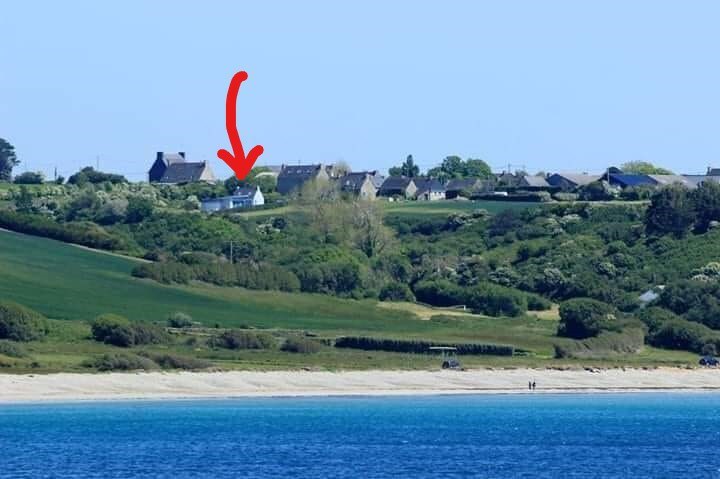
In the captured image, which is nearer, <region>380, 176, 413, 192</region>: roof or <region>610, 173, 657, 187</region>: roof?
<region>610, 173, 657, 187</region>: roof

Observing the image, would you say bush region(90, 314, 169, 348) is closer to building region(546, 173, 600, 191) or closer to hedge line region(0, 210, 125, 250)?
hedge line region(0, 210, 125, 250)

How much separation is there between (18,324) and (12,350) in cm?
511

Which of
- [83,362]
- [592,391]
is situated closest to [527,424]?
[592,391]

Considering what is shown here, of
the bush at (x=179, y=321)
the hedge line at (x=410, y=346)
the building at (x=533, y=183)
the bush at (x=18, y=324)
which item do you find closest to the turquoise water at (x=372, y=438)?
the hedge line at (x=410, y=346)

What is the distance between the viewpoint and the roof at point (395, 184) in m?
175

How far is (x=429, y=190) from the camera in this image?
6801 inches

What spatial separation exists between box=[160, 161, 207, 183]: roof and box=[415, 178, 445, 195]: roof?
22701mm

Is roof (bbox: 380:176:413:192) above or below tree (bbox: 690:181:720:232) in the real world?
above

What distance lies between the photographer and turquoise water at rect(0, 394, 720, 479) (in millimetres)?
53094

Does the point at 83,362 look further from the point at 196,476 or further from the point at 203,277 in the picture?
the point at 203,277

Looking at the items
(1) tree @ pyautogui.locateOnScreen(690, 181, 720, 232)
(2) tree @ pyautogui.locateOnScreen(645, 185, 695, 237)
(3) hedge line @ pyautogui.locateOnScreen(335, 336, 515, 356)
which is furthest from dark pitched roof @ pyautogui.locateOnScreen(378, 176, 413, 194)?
(3) hedge line @ pyautogui.locateOnScreen(335, 336, 515, 356)

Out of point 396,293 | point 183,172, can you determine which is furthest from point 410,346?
point 183,172

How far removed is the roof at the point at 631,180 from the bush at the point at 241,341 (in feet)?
252

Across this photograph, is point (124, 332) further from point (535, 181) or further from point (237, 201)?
point (535, 181)
